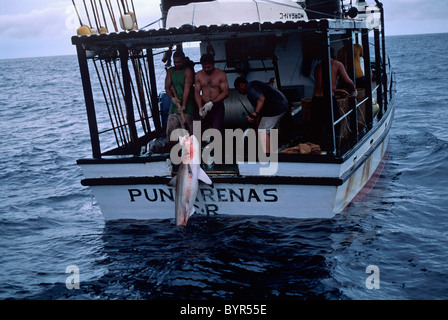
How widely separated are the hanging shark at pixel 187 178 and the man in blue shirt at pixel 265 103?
1.36 m

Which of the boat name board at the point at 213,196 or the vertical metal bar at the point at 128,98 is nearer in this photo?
the boat name board at the point at 213,196

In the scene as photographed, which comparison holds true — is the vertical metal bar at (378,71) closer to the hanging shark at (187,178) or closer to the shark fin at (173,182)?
the hanging shark at (187,178)

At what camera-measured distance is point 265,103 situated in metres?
8.28

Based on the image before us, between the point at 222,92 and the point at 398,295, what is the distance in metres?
4.49

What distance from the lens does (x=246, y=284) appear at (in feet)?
21.2

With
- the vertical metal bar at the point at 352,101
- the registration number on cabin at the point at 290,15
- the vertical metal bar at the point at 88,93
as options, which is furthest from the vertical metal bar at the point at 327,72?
the vertical metal bar at the point at 88,93

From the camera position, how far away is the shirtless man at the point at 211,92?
28.3ft

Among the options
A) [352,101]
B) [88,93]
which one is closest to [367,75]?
[352,101]

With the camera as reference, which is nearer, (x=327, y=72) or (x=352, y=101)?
(x=327, y=72)

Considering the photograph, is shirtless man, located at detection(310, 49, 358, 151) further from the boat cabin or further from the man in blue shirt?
the man in blue shirt

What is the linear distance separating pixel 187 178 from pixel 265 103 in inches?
82.3

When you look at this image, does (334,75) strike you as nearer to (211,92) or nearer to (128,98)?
(211,92)
